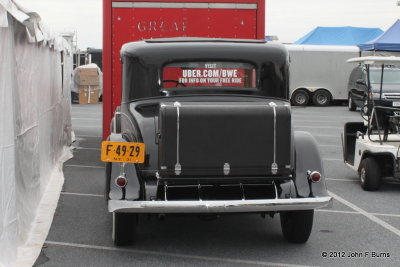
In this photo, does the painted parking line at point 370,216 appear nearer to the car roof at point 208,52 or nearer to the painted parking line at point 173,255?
the painted parking line at point 173,255

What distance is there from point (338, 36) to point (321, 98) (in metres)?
6.42

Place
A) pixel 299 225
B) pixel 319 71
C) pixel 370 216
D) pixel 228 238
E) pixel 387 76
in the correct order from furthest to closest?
pixel 319 71 < pixel 387 76 < pixel 370 216 < pixel 228 238 < pixel 299 225

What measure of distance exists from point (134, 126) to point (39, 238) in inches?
55.8

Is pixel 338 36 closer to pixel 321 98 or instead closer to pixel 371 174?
pixel 321 98

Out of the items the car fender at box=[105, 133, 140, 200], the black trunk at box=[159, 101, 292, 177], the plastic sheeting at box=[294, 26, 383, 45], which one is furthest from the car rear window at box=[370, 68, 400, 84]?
the car fender at box=[105, 133, 140, 200]

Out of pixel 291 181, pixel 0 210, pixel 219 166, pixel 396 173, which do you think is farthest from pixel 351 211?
pixel 0 210

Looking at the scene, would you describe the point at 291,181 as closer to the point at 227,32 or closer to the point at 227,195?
the point at 227,195

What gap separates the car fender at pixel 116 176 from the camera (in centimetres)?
603

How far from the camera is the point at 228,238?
22.7ft

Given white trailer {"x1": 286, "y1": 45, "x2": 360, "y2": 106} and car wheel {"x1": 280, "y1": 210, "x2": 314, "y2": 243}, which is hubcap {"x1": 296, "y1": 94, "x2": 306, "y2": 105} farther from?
car wheel {"x1": 280, "y1": 210, "x2": 314, "y2": 243}

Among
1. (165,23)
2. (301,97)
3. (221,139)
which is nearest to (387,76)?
(301,97)

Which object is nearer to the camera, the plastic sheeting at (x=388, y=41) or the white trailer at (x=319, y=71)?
the plastic sheeting at (x=388, y=41)

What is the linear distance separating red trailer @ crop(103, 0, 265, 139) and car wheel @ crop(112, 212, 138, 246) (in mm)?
4543

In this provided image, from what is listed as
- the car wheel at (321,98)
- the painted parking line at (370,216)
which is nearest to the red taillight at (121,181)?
the painted parking line at (370,216)
